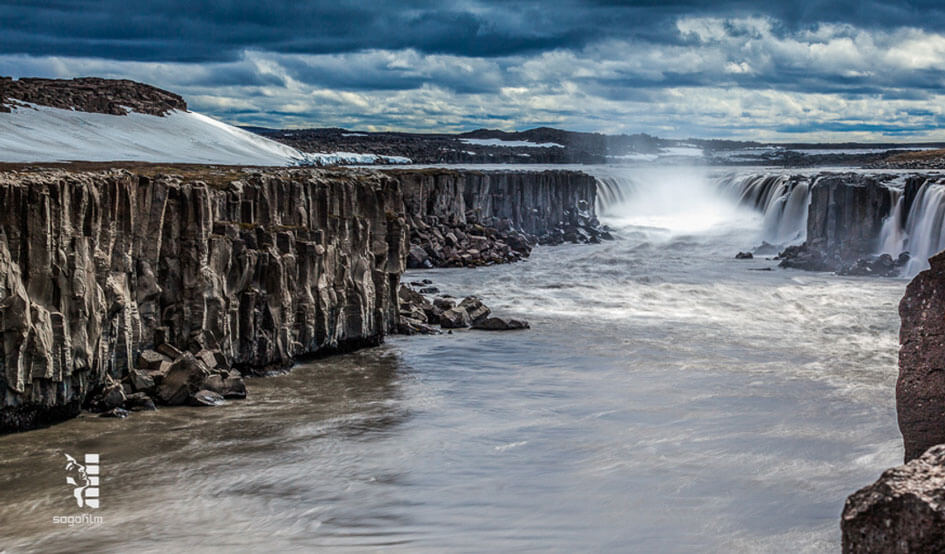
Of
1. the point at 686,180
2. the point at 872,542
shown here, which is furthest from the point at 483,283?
the point at 686,180

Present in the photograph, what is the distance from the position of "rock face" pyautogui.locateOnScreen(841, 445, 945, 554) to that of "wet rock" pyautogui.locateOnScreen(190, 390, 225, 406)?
13.4 m

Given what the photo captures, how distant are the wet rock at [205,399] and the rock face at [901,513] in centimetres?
1337

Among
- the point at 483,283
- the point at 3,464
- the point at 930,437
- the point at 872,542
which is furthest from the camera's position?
the point at 483,283

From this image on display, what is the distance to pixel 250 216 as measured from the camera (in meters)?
21.9

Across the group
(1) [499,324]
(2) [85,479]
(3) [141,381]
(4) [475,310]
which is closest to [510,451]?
(2) [85,479]

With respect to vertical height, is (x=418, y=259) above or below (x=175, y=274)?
below

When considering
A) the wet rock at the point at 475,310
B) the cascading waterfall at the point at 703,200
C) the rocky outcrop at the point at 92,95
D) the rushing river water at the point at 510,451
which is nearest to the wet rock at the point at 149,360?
the rushing river water at the point at 510,451

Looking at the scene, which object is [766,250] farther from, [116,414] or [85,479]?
[85,479]

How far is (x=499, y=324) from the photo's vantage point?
2742 centimetres

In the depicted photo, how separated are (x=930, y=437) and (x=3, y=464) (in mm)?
12575

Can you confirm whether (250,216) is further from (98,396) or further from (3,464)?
(3,464)

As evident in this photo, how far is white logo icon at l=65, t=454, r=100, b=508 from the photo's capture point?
13.2 meters

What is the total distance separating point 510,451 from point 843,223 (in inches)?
1433

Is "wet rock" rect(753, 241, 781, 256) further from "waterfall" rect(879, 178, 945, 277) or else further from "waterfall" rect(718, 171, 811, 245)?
"waterfall" rect(879, 178, 945, 277)
